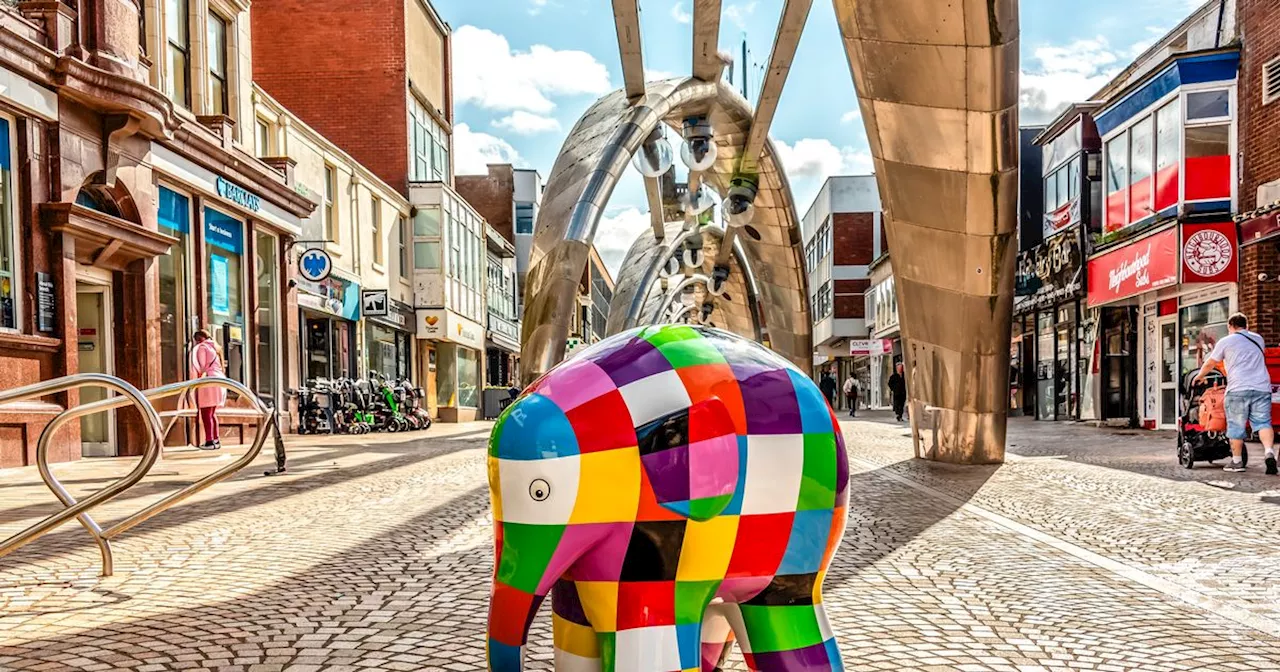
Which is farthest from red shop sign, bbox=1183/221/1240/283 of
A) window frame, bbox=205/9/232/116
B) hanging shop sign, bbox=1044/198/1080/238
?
window frame, bbox=205/9/232/116

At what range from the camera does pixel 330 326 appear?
25844 mm

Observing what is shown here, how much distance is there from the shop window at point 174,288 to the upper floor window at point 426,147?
16.7 metres

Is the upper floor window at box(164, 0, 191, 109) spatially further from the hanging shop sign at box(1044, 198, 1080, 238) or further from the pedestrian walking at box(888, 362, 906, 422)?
the hanging shop sign at box(1044, 198, 1080, 238)

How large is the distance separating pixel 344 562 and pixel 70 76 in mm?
10475

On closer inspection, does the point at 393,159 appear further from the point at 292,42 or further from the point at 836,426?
the point at 836,426

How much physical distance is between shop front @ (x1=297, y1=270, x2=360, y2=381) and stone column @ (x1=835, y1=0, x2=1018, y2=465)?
14751mm

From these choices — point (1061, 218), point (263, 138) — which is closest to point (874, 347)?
point (1061, 218)

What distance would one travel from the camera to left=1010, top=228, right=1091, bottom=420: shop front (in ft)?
88.5

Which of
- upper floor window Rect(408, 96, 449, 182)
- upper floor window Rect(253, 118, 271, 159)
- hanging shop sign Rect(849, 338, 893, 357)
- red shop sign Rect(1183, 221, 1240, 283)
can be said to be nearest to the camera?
red shop sign Rect(1183, 221, 1240, 283)

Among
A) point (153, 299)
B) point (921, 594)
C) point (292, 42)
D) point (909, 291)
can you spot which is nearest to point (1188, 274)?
point (909, 291)

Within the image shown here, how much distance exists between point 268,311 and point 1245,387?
18.1m

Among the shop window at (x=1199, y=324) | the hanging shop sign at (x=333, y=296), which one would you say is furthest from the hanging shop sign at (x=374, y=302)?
the shop window at (x=1199, y=324)

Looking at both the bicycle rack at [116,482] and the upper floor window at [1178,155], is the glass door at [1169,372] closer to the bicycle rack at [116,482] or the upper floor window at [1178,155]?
the upper floor window at [1178,155]

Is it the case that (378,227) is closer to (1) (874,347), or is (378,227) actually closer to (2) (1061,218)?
(2) (1061,218)
